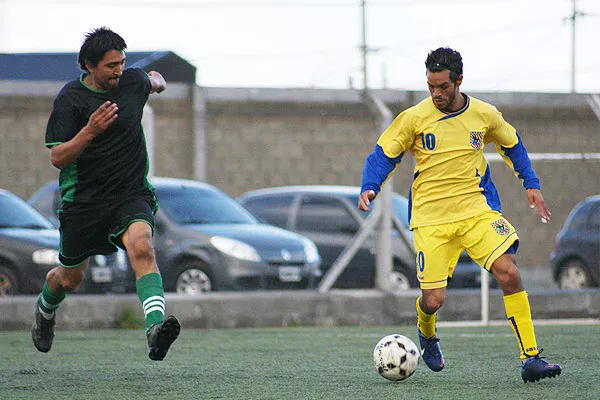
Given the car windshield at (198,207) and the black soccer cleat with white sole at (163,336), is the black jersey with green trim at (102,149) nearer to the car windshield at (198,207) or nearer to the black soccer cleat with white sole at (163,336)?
the black soccer cleat with white sole at (163,336)

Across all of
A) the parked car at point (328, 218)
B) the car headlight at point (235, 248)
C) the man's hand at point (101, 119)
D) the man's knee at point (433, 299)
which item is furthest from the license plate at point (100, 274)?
the man's hand at point (101, 119)

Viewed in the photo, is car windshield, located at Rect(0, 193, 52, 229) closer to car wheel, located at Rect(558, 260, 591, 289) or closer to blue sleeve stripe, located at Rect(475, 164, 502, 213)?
car wheel, located at Rect(558, 260, 591, 289)

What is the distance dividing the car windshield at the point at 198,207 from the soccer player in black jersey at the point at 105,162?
6.21m

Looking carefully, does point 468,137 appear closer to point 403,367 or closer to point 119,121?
point 403,367

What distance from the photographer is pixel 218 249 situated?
522 inches

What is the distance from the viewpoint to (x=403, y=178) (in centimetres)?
Answer: 1783

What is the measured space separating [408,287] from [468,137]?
758cm

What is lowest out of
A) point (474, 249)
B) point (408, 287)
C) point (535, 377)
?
point (408, 287)

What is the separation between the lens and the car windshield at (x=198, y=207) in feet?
44.8

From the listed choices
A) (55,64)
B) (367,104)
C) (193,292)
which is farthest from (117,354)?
(55,64)

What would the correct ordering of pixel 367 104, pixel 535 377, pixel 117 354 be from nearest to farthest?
pixel 535 377 < pixel 117 354 < pixel 367 104

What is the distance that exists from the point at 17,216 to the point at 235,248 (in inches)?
93.8

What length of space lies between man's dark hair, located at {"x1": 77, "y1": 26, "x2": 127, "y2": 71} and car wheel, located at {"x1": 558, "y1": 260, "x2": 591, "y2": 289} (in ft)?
27.0

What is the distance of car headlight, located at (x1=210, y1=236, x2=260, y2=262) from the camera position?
1324 cm
